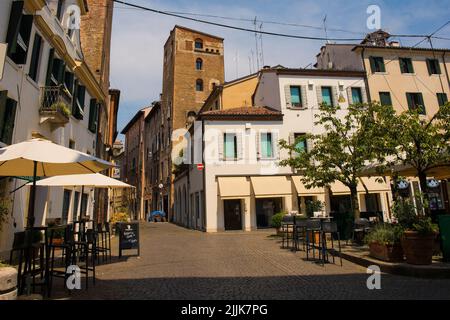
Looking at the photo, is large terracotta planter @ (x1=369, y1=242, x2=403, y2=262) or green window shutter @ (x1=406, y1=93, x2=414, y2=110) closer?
large terracotta planter @ (x1=369, y1=242, x2=403, y2=262)

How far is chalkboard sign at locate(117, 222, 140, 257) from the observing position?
9.65 meters

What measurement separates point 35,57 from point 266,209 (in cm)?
1565

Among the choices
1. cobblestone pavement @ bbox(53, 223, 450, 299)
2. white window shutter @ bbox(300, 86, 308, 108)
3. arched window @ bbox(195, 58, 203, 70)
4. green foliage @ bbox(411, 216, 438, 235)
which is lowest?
cobblestone pavement @ bbox(53, 223, 450, 299)

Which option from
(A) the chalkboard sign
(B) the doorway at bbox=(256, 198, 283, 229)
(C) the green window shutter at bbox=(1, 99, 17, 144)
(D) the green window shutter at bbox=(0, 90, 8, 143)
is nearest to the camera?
(D) the green window shutter at bbox=(0, 90, 8, 143)

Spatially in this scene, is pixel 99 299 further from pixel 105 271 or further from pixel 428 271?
pixel 428 271

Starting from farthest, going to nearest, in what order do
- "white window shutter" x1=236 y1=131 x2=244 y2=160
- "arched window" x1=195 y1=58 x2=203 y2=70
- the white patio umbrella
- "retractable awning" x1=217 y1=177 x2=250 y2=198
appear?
"arched window" x1=195 y1=58 x2=203 y2=70, "white window shutter" x1=236 y1=131 x2=244 y2=160, "retractable awning" x1=217 y1=177 x2=250 y2=198, the white patio umbrella

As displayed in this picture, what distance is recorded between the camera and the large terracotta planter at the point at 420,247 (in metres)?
6.86

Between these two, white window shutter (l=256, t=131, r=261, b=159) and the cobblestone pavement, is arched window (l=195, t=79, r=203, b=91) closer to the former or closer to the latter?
white window shutter (l=256, t=131, r=261, b=159)

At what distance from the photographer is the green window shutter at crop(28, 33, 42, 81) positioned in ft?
36.0

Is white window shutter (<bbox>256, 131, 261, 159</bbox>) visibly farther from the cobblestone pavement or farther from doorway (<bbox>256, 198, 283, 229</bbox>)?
the cobblestone pavement

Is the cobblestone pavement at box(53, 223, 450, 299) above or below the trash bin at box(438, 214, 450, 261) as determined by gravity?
below

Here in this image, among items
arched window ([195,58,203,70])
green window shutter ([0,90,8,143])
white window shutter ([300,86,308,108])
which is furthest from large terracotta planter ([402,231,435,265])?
arched window ([195,58,203,70])

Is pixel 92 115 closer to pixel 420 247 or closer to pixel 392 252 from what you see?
pixel 392 252
